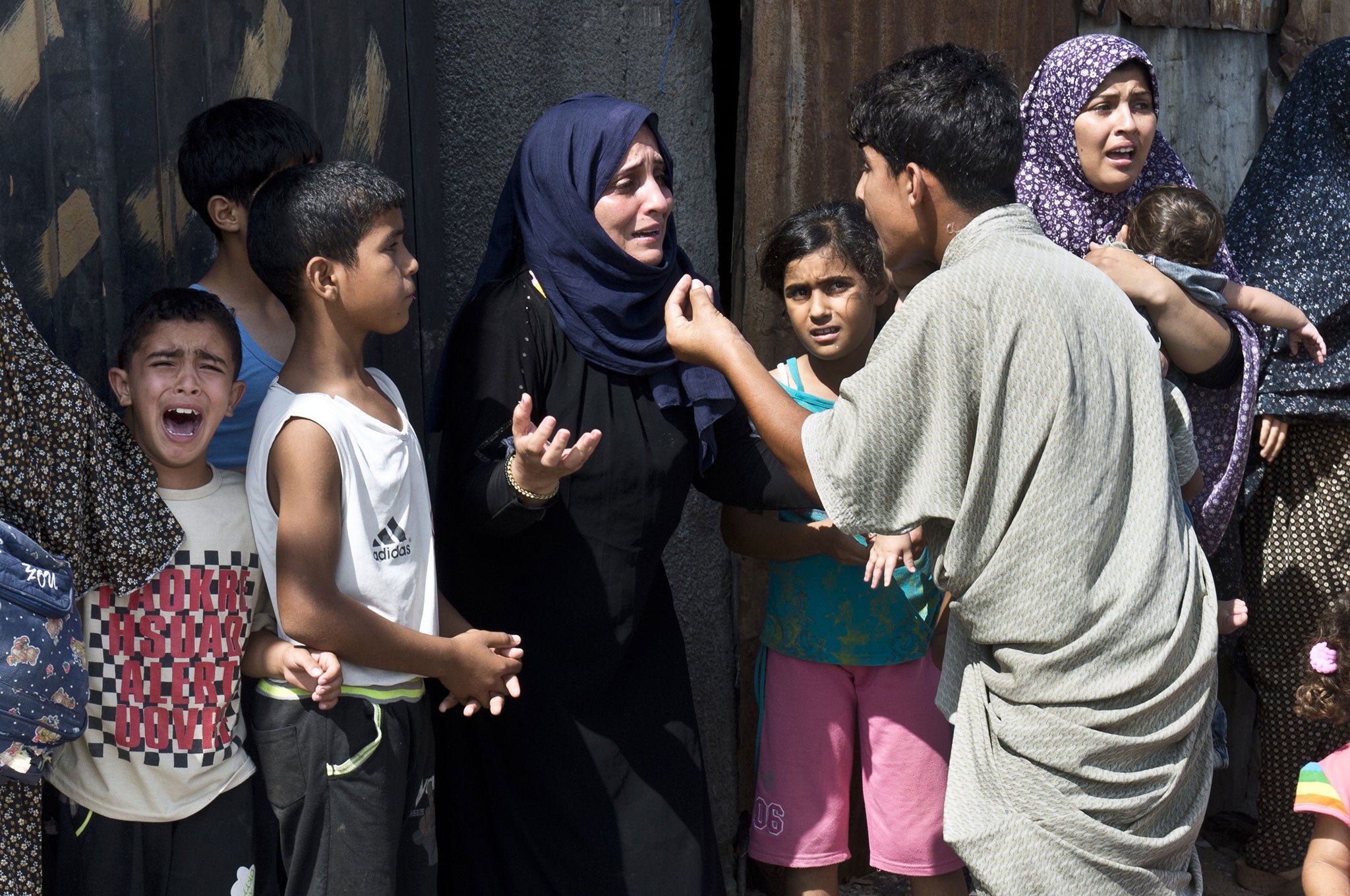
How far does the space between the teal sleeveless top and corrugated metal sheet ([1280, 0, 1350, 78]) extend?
256cm

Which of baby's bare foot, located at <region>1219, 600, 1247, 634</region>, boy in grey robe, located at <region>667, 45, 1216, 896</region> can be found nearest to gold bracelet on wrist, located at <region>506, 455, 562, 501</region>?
boy in grey robe, located at <region>667, 45, 1216, 896</region>

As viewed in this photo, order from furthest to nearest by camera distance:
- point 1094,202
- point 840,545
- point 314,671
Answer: point 1094,202 < point 840,545 < point 314,671

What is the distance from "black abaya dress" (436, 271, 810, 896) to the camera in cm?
234

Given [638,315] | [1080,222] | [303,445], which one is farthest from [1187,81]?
[303,445]

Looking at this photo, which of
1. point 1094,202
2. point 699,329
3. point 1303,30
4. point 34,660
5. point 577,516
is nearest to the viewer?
point 34,660

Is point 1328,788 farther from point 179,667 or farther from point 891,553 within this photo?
point 179,667

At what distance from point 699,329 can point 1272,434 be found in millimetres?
1888

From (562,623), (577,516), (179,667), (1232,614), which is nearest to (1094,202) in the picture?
(1232,614)

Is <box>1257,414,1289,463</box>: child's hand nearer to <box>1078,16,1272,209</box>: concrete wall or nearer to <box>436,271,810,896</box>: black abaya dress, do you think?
<box>1078,16,1272,209</box>: concrete wall

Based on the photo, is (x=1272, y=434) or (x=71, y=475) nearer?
(x=71, y=475)

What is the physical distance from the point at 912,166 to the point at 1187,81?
262cm

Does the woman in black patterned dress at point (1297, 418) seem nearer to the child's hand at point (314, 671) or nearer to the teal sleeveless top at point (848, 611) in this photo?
the teal sleeveless top at point (848, 611)

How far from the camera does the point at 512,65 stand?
308 centimetres

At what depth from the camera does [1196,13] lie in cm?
424
